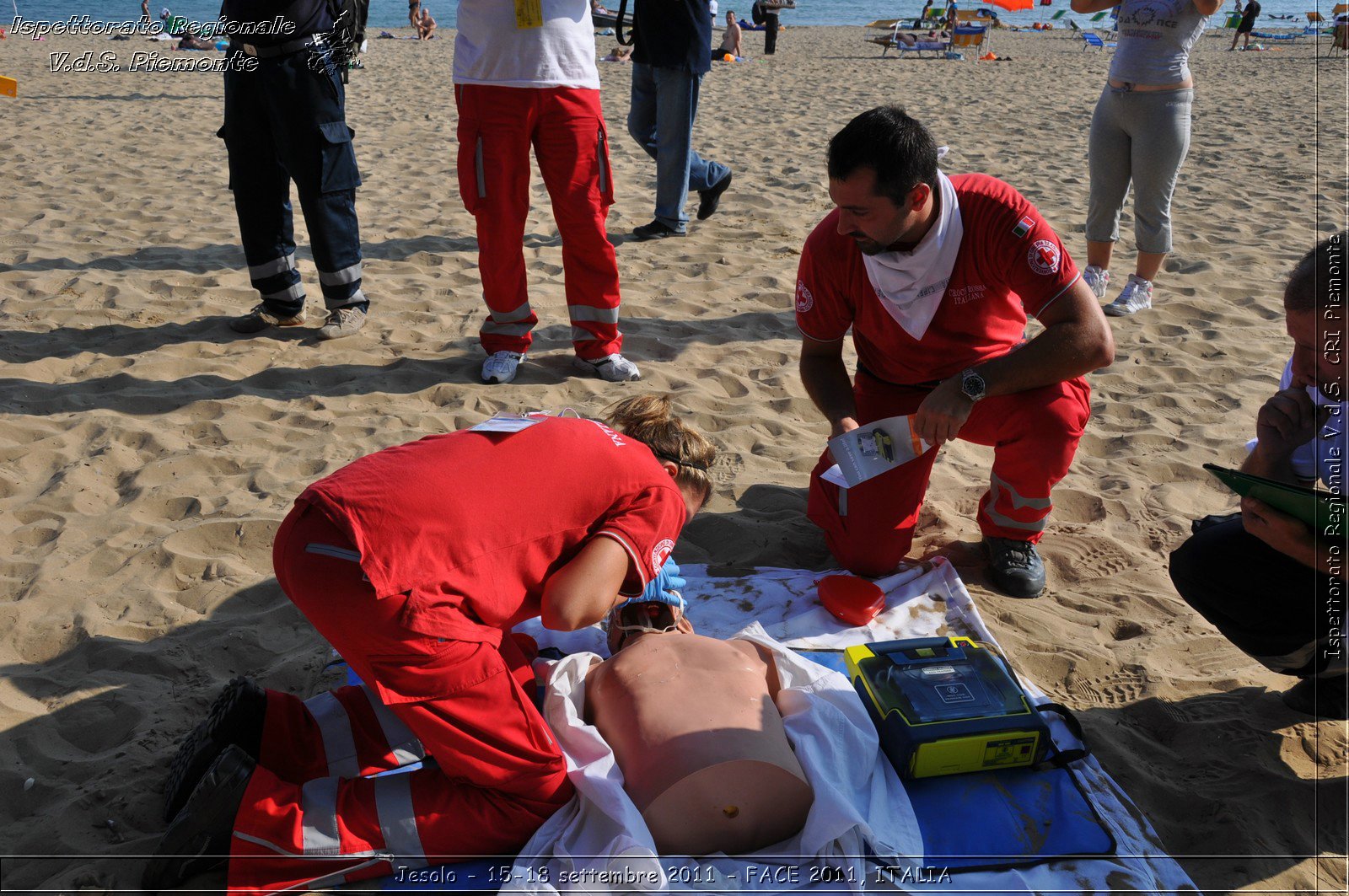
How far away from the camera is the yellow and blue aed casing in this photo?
6.58 ft

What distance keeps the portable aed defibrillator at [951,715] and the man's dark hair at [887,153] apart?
121cm

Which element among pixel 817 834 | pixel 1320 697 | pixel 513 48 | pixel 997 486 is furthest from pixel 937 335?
pixel 513 48

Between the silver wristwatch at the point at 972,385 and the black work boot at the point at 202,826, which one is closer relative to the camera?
the black work boot at the point at 202,826

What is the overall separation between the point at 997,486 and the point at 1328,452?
3.21 ft

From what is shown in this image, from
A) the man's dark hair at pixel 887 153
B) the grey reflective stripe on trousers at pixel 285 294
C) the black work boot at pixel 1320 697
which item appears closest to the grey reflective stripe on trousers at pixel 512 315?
the grey reflective stripe on trousers at pixel 285 294

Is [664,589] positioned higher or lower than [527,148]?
lower

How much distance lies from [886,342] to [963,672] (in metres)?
1.11

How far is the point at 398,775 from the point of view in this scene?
1.88 meters

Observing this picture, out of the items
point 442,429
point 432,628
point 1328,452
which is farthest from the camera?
point 442,429

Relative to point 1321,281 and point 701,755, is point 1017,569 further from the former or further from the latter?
point 701,755

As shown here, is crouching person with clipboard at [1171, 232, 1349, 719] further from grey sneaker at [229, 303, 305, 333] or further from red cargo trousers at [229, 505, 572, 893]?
grey sneaker at [229, 303, 305, 333]

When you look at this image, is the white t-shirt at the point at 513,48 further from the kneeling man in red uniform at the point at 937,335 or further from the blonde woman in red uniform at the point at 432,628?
the blonde woman in red uniform at the point at 432,628

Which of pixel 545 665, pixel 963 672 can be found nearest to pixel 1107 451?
pixel 963 672

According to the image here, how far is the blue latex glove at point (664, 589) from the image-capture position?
2418 mm
